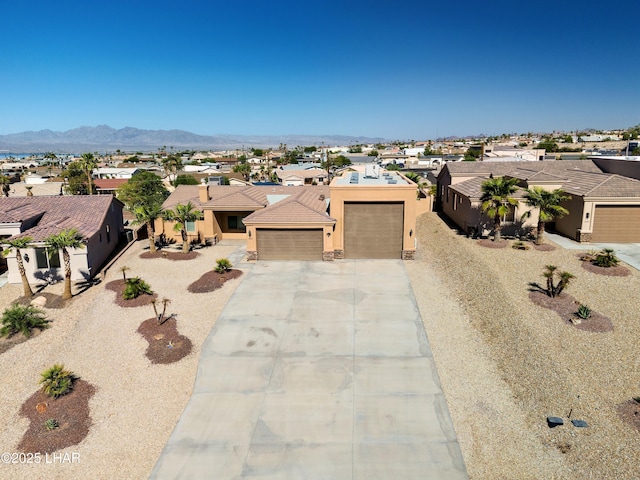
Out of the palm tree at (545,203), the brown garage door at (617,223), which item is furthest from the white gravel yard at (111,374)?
the brown garage door at (617,223)

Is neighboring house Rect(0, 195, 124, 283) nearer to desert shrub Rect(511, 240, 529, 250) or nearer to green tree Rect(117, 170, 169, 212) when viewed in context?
green tree Rect(117, 170, 169, 212)

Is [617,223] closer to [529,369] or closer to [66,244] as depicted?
[529,369]

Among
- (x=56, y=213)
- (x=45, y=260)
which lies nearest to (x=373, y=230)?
(x=45, y=260)

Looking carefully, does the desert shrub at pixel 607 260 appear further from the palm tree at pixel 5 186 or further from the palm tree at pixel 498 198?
the palm tree at pixel 5 186

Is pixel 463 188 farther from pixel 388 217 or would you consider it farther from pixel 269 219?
pixel 269 219

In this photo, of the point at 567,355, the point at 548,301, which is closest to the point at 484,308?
the point at 548,301

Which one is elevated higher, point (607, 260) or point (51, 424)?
point (607, 260)
